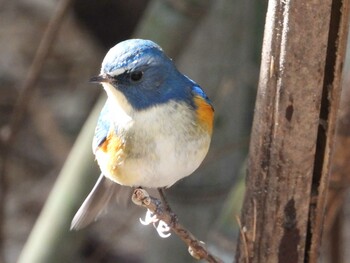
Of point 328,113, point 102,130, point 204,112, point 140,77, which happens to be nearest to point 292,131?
point 328,113

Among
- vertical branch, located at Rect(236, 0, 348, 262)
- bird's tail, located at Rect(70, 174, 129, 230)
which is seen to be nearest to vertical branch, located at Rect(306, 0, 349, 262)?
vertical branch, located at Rect(236, 0, 348, 262)

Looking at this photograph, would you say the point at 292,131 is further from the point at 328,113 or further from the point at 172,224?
the point at 172,224

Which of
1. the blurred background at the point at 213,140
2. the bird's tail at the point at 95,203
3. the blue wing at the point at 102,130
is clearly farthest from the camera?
the blurred background at the point at 213,140

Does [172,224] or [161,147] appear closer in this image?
[172,224]

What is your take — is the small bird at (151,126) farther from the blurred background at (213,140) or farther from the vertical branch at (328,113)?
the blurred background at (213,140)

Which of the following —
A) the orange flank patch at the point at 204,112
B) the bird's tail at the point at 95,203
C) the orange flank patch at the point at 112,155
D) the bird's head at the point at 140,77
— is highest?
the bird's head at the point at 140,77

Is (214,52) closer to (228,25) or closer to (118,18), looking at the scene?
(228,25)

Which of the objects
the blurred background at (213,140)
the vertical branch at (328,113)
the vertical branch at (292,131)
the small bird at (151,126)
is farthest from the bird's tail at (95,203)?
the vertical branch at (328,113)
